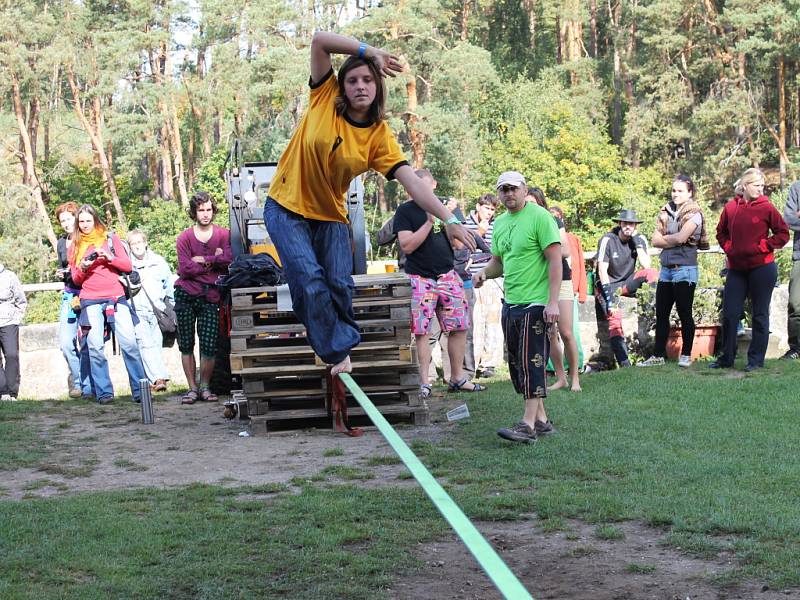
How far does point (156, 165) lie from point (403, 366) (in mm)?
39741

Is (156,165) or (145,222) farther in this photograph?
(156,165)

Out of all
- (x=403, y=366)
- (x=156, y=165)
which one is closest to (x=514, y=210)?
(x=403, y=366)

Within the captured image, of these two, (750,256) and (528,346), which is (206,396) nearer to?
(528,346)

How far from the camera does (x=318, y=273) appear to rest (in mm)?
5832

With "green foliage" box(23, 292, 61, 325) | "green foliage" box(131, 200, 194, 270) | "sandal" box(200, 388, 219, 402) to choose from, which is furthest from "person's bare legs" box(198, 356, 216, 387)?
"green foliage" box(131, 200, 194, 270)

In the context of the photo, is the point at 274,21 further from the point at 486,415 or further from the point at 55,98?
the point at 486,415

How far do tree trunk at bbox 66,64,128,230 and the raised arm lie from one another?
37.7 m

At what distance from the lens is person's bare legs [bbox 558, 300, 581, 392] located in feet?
33.1

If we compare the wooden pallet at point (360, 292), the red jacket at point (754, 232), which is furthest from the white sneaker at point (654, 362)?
the wooden pallet at point (360, 292)

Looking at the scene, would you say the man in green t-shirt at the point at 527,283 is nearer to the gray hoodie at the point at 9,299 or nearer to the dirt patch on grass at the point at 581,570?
the dirt patch on grass at the point at 581,570

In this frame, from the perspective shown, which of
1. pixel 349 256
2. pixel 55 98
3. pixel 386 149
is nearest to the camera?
pixel 386 149

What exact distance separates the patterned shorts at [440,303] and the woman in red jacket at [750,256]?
2.98 metres

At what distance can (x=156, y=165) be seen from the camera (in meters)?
46.6

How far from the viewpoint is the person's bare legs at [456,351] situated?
1026 cm
